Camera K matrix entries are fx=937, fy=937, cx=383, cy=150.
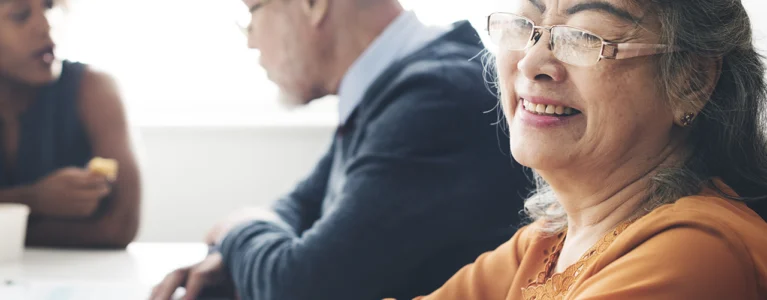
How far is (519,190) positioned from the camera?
1.47 meters

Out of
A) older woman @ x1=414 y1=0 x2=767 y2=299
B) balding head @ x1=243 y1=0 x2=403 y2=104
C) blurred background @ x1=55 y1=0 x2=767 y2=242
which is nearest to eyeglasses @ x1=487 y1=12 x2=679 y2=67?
older woman @ x1=414 y1=0 x2=767 y2=299

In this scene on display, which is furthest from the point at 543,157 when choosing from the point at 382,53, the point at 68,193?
the point at 68,193

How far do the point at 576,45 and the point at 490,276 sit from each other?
0.34 m

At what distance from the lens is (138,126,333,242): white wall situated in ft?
9.42

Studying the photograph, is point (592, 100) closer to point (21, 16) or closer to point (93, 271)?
point (93, 271)

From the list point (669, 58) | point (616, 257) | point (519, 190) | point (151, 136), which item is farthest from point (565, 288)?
point (151, 136)

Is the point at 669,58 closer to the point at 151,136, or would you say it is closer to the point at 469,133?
the point at 469,133

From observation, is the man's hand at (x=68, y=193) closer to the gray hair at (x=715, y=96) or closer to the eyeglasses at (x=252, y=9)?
the eyeglasses at (x=252, y=9)

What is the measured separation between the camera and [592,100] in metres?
0.91

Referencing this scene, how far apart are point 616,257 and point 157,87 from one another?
241 cm

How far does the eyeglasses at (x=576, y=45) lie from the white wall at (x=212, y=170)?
1915mm

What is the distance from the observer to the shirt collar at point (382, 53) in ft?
5.12

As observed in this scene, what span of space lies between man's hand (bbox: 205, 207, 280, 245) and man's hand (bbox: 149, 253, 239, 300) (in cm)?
6

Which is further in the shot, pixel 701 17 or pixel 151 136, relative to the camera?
pixel 151 136
